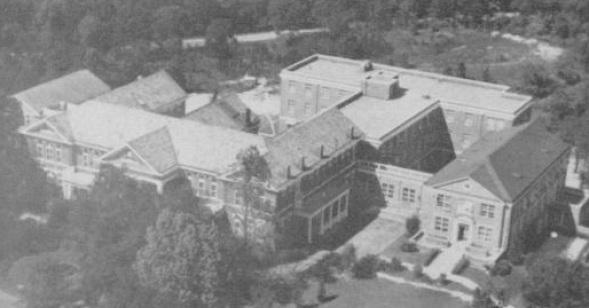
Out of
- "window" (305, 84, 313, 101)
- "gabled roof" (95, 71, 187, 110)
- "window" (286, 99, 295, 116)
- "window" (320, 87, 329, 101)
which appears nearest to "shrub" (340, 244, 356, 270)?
"window" (320, 87, 329, 101)

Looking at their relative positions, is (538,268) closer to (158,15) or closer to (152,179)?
(152,179)

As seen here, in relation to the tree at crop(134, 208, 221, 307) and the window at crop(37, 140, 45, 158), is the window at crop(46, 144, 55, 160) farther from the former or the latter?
the tree at crop(134, 208, 221, 307)

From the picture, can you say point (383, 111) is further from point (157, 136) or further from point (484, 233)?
point (157, 136)

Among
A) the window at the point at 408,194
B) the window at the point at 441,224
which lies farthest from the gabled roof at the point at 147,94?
the window at the point at 441,224

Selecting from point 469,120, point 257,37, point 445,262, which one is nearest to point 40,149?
point 445,262

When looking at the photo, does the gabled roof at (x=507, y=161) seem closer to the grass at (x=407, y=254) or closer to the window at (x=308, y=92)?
the grass at (x=407, y=254)

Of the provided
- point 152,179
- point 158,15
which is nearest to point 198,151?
point 152,179
